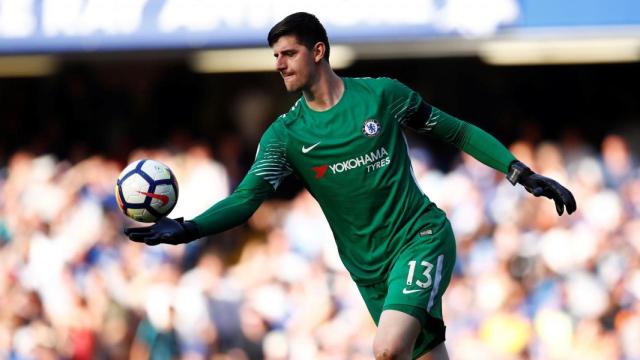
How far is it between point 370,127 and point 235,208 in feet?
2.54

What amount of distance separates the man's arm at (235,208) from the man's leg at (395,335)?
2.79 ft

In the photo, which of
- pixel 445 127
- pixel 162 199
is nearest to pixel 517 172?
pixel 445 127

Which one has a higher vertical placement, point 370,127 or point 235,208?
point 370,127

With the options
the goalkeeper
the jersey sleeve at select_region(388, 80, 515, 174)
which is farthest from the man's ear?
the jersey sleeve at select_region(388, 80, 515, 174)

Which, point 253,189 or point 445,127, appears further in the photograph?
point 445,127

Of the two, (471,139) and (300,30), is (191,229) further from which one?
(471,139)

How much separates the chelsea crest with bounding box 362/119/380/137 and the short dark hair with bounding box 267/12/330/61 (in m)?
0.48

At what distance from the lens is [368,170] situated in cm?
557

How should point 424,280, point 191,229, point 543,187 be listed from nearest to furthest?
1. point 191,229
2. point 424,280
3. point 543,187

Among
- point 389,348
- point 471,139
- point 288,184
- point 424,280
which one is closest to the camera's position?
point 389,348

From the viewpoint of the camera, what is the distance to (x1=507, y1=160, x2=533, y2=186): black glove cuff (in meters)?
5.59

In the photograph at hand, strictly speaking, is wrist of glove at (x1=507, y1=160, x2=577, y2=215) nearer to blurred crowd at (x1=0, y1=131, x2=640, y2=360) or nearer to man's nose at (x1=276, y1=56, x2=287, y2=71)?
man's nose at (x1=276, y1=56, x2=287, y2=71)

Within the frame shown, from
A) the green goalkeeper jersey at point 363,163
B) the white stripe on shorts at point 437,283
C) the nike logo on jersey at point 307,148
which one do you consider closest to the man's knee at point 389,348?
the white stripe on shorts at point 437,283

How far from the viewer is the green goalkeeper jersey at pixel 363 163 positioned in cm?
557
